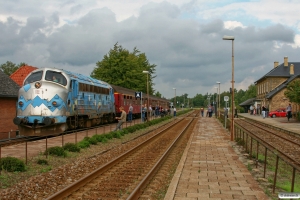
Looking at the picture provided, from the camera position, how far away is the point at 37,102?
19.9m

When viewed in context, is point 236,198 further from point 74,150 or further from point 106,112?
point 106,112

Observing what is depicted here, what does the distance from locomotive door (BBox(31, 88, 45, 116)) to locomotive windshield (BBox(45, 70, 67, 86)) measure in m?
1.08

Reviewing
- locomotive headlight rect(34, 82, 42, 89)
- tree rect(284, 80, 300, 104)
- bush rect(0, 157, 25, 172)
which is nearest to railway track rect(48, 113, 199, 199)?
bush rect(0, 157, 25, 172)

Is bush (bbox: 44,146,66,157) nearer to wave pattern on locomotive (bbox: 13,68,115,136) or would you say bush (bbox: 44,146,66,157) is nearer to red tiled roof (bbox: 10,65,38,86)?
wave pattern on locomotive (bbox: 13,68,115,136)

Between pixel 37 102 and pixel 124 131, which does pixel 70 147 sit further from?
pixel 124 131

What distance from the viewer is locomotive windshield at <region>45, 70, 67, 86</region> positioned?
20.9 metres

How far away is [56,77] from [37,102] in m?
1.94

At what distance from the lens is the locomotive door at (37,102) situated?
19.8 metres

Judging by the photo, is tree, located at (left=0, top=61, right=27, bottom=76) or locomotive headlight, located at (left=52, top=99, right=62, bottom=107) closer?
locomotive headlight, located at (left=52, top=99, right=62, bottom=107)

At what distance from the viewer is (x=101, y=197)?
27.0ft

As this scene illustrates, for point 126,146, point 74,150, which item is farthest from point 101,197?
point 126,146

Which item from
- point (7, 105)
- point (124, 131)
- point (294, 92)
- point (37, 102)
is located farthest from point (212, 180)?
point (294, 92)

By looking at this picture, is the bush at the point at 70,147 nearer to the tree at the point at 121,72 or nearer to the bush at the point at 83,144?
the bush at the point at 83,144

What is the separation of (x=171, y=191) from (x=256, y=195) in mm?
1840
